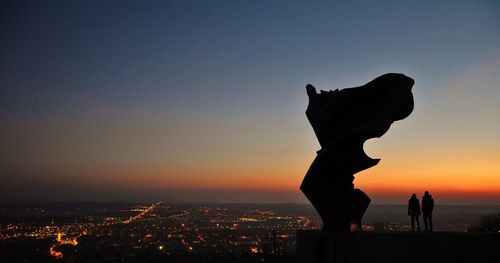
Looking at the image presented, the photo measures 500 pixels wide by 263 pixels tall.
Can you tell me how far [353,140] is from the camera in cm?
948

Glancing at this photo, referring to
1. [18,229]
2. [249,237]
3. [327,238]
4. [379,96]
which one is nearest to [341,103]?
[379,96]

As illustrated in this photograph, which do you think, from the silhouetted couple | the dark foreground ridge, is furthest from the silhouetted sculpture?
the silhouetted couple

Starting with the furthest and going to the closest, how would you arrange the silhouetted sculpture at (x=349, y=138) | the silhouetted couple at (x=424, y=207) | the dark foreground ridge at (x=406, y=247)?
the silhouetted couple at (x=424, y=207)
the silhouetted sculpture at (x=349, y=138)
the dark foreground ridge at (x=406, y=247)

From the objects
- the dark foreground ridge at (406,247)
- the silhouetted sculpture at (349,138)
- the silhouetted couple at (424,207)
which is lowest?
the dark foreground ridge at (406,247)

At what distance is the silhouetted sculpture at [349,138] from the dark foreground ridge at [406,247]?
2.23ft

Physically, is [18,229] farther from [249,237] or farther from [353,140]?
[353,140]

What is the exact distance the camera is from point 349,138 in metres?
9.45

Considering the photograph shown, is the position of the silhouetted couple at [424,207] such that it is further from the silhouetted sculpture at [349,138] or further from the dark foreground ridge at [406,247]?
the dark foreground ridge at [406,247]

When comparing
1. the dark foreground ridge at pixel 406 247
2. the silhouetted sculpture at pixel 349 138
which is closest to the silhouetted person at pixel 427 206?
the silhouetted sculpture at pixel 349 138

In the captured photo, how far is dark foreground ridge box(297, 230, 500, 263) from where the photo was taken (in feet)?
23.9

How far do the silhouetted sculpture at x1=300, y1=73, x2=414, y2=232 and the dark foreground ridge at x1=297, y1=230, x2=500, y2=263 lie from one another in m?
0.68

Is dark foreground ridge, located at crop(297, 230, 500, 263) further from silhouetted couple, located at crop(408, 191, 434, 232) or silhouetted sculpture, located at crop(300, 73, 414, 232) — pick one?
silhouetted couple, located at crop(408, 191, 434, 232)

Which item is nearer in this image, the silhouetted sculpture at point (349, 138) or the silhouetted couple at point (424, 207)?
the silhouetted sculpture at point (349, 138)

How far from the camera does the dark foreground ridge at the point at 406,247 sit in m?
7.28
